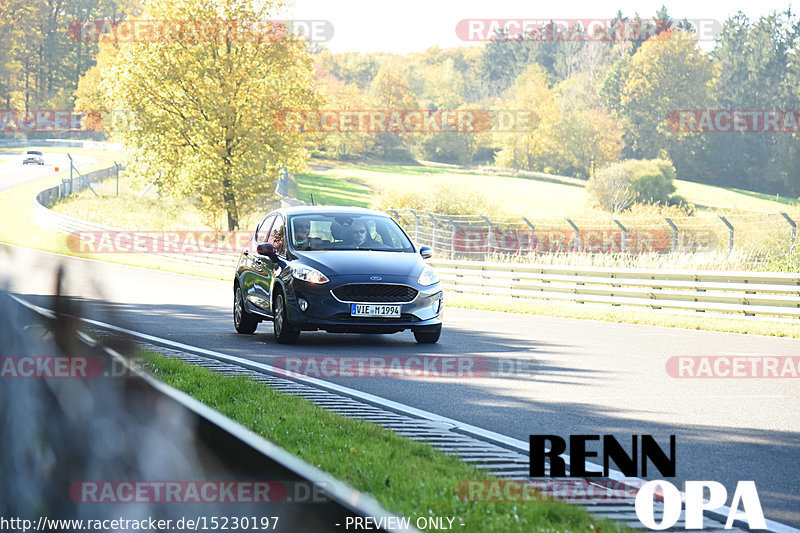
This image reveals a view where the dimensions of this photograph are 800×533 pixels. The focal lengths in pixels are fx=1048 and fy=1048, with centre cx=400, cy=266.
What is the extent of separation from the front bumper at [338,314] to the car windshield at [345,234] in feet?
3.58

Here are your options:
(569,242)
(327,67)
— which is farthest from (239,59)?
(327,67)

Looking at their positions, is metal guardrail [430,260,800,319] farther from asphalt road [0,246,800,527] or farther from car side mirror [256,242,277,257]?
car side mirror [256,242,277,257]

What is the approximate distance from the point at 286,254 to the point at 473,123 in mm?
94836

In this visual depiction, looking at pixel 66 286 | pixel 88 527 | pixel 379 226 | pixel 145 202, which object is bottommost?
pixel 145 202

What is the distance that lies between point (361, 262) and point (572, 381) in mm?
3970

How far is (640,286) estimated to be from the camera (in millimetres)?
21703

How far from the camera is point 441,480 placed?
5.29m

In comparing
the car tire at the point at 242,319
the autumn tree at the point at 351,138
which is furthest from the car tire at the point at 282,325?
the autumn tree at the point at 351,138

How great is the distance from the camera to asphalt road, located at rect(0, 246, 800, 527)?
519cm

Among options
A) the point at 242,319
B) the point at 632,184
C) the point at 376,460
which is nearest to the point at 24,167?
the point at 632,184

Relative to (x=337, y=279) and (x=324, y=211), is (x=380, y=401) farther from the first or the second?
(x=324, y=211)

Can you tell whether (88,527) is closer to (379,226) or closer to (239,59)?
(379,226)

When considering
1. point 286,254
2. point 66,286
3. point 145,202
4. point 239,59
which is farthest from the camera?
point 145,202

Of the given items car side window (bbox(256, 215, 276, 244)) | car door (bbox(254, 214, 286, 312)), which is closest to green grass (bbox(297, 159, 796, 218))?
car side window (bbox(256, 215, 276, 244))
